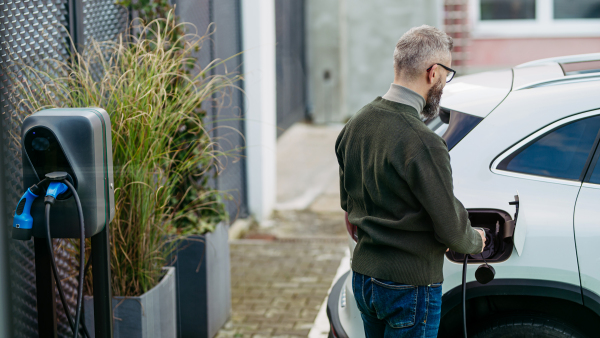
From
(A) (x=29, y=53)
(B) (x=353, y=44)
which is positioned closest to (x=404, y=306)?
(A) (x=29, y=53)

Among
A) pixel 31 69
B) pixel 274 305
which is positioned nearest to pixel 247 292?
pixel 274 305

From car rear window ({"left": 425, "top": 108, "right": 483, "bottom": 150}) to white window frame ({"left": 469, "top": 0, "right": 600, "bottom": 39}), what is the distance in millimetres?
10985

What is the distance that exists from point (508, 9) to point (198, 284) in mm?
11335

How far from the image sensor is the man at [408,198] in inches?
84.8

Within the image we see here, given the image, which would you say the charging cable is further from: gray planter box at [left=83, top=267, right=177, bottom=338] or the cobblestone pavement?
the cobblestone pavement

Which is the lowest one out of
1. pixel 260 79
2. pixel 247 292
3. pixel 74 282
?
pixel 247 292

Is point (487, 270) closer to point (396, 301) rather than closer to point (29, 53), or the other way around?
point (396, 301)

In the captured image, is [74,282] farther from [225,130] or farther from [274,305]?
[225,130]

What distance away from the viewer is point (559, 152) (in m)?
2.71

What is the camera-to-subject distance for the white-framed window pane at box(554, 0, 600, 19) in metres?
13.1

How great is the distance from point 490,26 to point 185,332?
36.7 feet

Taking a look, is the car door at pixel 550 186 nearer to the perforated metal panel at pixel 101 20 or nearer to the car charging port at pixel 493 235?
the car charging port at pixel 493 235

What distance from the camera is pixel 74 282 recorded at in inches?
144

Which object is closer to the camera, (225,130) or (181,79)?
(181,79)
